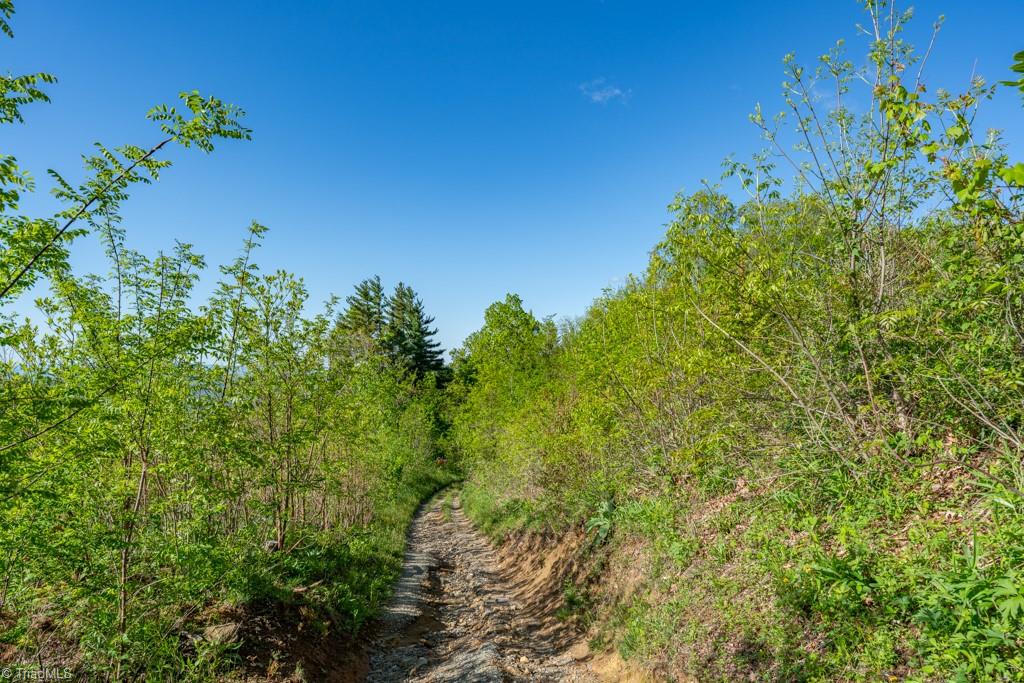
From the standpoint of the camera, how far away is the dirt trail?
702 cm

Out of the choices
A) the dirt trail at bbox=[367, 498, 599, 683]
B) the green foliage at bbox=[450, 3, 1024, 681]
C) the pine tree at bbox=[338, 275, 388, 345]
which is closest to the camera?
the green foliage at bbox=[450, 3, 1024, 681]

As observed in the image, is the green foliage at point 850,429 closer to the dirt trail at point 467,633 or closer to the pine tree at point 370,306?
the dirt trail at point 467,633

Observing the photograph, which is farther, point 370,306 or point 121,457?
point 370,306

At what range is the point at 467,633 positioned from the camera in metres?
8.87

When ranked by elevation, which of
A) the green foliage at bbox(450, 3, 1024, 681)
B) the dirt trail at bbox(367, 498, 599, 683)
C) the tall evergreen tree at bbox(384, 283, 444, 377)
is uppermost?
the tall evergreen tree at bbox(384, 283, 444, 377)

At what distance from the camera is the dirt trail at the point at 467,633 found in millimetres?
7020

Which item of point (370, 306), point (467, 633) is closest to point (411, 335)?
point (370, 306)

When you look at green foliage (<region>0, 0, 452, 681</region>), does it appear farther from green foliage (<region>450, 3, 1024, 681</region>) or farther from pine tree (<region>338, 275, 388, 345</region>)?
pine tree (<region>338, 275, 388, 345</region>)

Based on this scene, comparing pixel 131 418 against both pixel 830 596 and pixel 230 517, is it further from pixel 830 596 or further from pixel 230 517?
pixel 830 596

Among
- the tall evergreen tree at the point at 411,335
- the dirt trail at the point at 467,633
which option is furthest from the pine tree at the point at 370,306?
the dirt trail at the point at 467,633

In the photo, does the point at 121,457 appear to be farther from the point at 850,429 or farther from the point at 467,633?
the point at 850,429

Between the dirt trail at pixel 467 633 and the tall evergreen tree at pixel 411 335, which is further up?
the tall evergreen tree at pixel 411 335

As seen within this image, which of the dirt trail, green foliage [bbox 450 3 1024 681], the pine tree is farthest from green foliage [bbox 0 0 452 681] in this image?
the pine tree

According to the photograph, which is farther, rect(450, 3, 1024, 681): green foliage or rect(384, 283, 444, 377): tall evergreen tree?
rect(384, 283, 444, 377): tall evergreen tree
